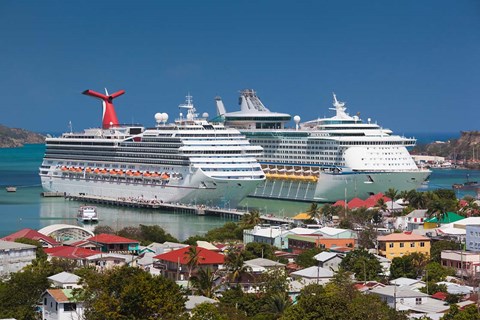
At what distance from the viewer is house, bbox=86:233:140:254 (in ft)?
161

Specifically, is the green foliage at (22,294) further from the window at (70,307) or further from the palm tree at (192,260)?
the palm tree at (192,260)

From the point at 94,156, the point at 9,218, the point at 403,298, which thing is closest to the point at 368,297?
the point at 403,298

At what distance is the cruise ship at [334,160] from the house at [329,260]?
40.0 metres

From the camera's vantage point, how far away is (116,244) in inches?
1954

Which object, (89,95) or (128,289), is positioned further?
(89,95)

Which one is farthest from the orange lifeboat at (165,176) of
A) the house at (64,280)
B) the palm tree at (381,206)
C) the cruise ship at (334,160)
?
the house at (64,280)

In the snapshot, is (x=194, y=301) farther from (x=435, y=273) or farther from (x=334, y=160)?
(x=334, y=160)

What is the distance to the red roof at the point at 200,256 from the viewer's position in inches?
1642

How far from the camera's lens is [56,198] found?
317 ft

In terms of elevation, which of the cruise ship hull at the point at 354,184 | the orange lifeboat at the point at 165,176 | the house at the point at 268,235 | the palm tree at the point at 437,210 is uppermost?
the orange lifeboat at the point at 165,176

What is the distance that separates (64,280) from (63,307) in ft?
10.9

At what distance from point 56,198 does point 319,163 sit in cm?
2187

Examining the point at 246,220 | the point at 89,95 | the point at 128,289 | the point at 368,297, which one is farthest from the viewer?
the point at 89,95

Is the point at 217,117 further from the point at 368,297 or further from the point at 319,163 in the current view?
the point at 368,297
